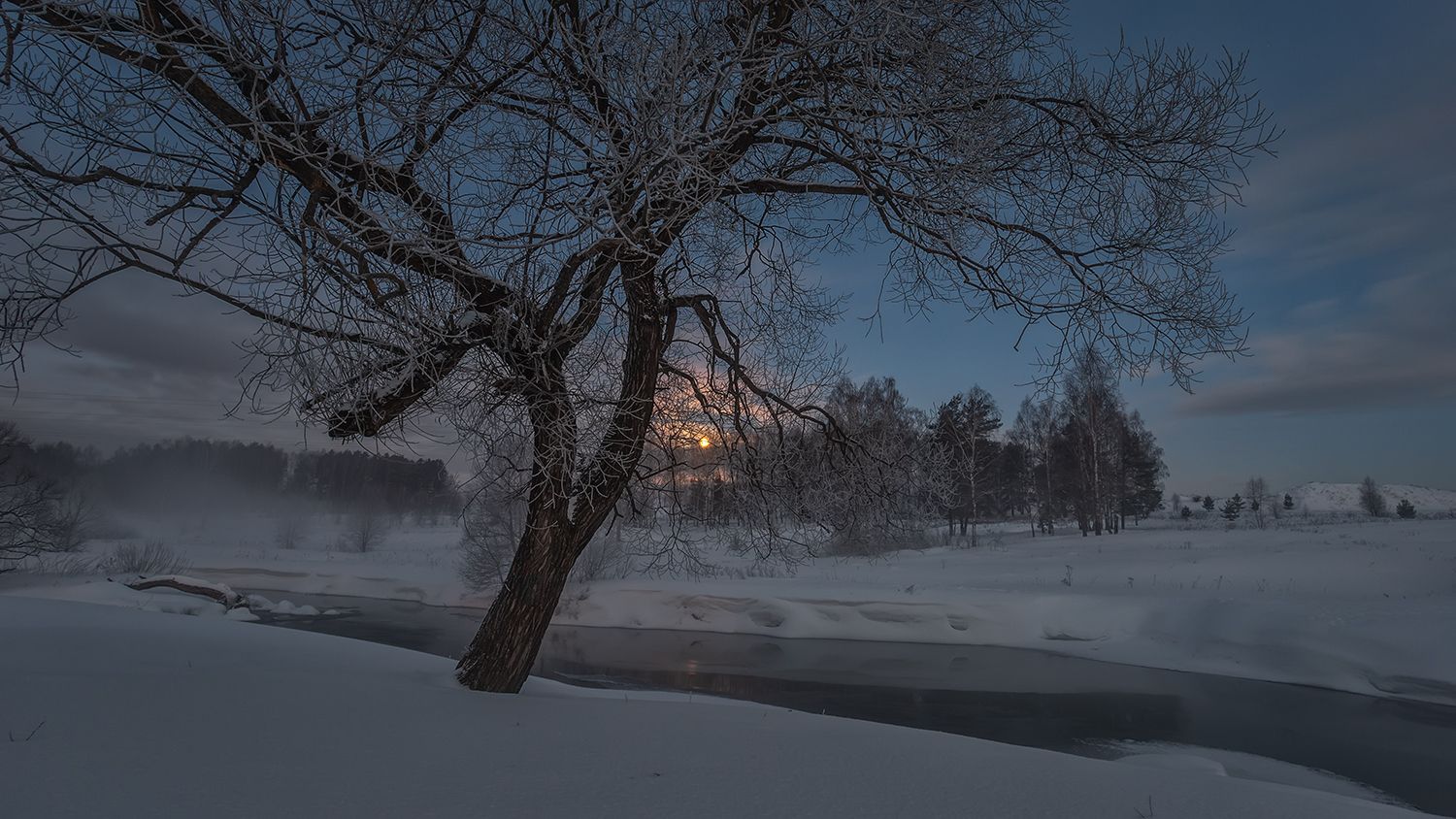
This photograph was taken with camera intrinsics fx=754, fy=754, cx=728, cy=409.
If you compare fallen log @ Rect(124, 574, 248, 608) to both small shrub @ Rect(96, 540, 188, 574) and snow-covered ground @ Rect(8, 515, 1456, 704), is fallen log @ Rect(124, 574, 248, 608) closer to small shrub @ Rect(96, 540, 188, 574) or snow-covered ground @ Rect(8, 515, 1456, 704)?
snow-covered ground @ Rect(8, 515, 1456, 704)

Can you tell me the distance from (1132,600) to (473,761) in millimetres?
18442

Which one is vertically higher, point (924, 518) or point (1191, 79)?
point (1191, 79)

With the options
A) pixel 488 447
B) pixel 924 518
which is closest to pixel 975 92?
pixel 488 447

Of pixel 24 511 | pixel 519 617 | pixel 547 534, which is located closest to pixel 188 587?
pixel 24 511

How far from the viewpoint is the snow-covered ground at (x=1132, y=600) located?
13.8 meters

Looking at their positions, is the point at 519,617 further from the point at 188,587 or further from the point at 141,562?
the point at 141,562

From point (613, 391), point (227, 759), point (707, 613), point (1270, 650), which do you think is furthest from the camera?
point (707, 613)

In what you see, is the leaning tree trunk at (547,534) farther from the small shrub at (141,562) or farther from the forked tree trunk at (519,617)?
the small shrub at (141,562)

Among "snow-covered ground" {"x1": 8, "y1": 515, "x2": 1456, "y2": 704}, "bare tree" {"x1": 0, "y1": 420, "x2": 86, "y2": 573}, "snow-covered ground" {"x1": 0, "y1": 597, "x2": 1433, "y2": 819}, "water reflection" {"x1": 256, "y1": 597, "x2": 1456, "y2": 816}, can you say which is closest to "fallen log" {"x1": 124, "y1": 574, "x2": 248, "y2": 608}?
"water reflection" {"x1": 256, "y1": 597, "x2": 1456, "y2": 816}

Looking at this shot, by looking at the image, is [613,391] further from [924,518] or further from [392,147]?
[924,518]

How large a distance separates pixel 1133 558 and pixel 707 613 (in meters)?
12.7

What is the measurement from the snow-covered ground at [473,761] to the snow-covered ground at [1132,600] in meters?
13.9

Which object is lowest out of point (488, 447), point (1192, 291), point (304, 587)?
point (304, 587)

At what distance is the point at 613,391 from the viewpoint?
18.0 ft
